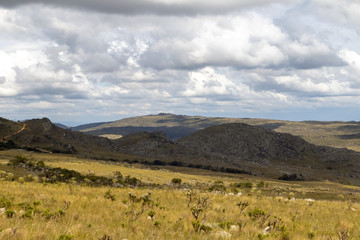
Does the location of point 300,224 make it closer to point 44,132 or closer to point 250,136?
point 44,132

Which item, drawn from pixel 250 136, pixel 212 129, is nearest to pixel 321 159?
pixel 250 136

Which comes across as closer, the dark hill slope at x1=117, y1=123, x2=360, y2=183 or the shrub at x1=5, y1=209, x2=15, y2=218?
the shrub at x1=5, y1=209, x2=15, y2=218

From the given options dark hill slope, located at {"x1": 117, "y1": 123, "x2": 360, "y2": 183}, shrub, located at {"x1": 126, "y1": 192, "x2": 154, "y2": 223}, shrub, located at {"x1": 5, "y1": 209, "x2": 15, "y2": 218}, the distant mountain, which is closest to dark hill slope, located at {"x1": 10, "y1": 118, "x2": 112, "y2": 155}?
the distant mountain

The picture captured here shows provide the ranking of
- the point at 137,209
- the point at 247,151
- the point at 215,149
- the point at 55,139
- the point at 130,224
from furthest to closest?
the point at 247,151 < the point at 215,149 < the point at 55,139 < the point at 137,209 < the point at 130,224

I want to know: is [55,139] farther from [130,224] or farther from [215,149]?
[130,224]

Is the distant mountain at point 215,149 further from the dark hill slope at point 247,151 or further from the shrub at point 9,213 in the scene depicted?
the shrub at point 9,213

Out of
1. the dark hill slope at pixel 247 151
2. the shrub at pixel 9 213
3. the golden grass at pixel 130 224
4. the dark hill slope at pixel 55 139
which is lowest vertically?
the dark hill slope at pixel 247 151

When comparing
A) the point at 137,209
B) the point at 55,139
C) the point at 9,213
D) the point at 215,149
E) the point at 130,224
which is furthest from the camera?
the point at 215,149

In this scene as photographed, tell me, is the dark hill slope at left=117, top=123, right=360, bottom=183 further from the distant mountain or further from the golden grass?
the golden grass

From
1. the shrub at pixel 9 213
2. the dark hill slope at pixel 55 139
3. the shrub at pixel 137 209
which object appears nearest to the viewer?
the shrub at pixel 9 213

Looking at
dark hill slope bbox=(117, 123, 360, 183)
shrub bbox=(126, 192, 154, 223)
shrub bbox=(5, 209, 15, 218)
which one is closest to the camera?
shrub bbox=(5, 209, 15, 218)

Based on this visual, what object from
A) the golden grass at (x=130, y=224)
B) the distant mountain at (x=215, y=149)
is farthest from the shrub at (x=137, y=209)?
the distant mountain at (x=215, y=149)

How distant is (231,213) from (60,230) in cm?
944

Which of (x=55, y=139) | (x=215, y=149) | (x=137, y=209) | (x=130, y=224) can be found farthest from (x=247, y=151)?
(x=130, y=224)
